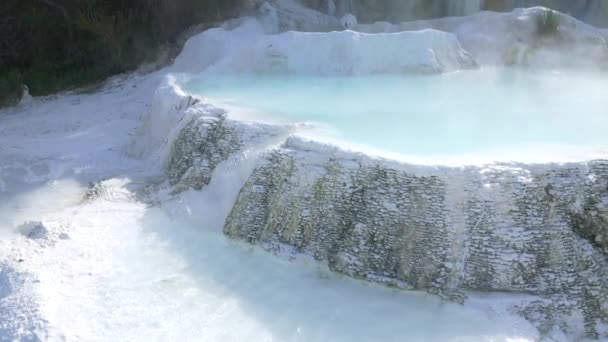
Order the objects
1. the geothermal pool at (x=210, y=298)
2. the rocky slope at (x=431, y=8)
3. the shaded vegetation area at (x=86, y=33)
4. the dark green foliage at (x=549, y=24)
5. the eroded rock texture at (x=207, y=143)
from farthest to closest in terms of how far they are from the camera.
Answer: the rocky slope at (x=431, y=8)
the shaded vegetation area at (x=86, y=33)
the dark green foliage at (x=549, y=24)
the eroded rock texture at (x=207, y=143)
the geothermal pool at (x=210, y=298)

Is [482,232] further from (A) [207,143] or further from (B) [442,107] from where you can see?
(A) [207,143]

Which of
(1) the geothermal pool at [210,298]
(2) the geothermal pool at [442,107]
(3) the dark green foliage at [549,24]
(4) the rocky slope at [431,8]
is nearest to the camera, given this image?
(1) the geothermal pool at [210,298]

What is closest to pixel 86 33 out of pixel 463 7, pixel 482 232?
pixel 463 7

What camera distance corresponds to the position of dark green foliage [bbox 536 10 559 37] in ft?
19.8

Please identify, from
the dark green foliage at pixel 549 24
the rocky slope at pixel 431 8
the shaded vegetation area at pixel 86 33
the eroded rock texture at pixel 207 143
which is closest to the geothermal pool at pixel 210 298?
the eroded rock texture at pixel 207 143

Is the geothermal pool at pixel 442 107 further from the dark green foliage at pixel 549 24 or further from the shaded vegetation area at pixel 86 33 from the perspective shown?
the shaded vegetation area at pixel 86 33

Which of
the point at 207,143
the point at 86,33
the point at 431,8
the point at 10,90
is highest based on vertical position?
the point at 207,143

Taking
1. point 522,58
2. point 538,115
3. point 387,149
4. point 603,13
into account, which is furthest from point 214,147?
point 603,13

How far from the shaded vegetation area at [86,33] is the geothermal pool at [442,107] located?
87.7 inches

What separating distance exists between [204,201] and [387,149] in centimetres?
111

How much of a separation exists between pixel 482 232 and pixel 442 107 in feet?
4.49

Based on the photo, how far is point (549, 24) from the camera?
6.05 m

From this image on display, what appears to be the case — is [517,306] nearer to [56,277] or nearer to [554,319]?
[554,319]

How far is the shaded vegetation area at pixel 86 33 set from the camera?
6.92 m
